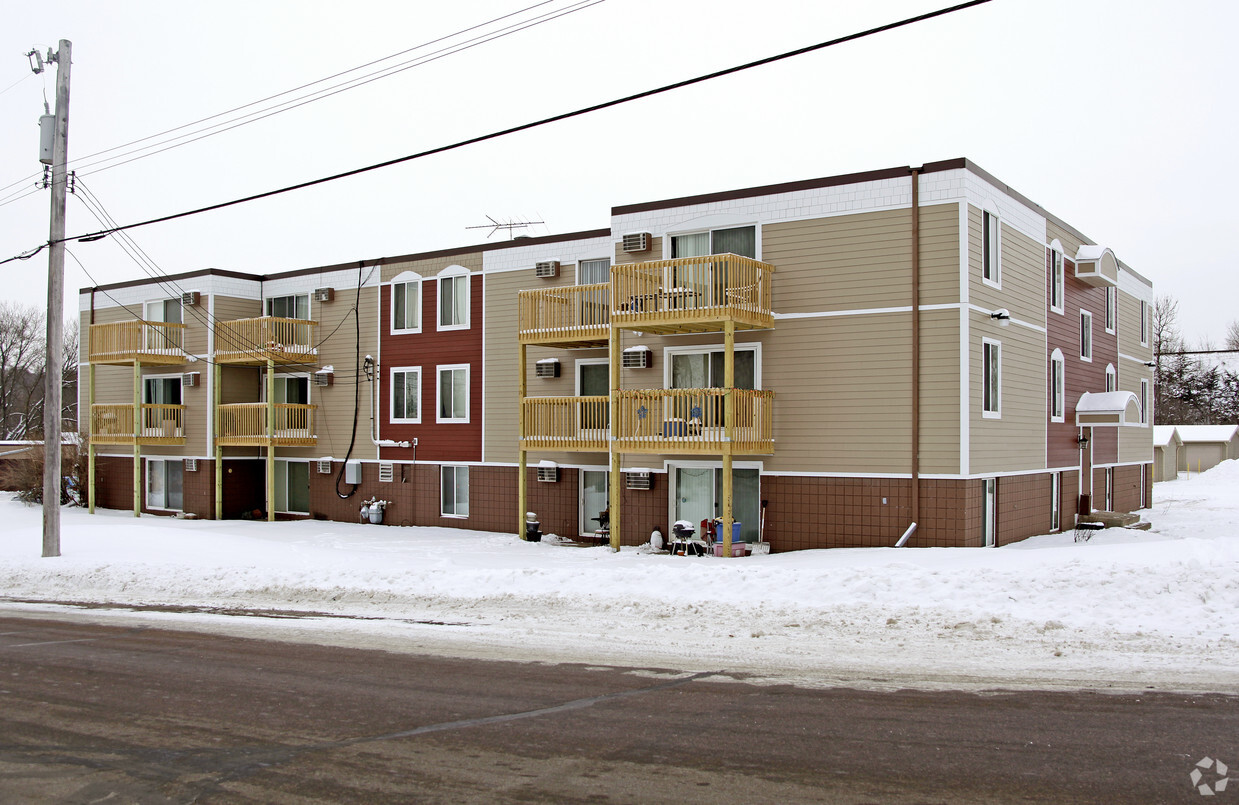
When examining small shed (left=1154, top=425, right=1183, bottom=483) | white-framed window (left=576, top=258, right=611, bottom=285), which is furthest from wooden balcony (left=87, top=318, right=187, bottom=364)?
small shed (left=1154, top=425, right=1183, bottom=483)

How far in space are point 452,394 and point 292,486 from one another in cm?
730

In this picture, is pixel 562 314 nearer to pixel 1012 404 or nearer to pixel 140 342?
pixel 1012 404

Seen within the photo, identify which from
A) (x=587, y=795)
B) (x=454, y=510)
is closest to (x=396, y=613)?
(x=587, y=795)

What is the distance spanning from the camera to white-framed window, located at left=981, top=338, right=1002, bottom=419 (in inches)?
716

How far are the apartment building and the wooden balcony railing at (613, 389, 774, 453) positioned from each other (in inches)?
2.4

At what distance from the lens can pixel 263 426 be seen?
93.0 ft

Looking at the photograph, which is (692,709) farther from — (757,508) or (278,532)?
(278,532)

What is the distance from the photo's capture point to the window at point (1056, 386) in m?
22.1

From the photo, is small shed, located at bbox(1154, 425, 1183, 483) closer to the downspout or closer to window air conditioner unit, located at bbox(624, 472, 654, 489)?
the downspout

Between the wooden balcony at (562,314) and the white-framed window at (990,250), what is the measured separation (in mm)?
8063

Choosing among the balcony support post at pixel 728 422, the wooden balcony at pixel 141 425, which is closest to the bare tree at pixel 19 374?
the wooden balcony at pixel 141 425

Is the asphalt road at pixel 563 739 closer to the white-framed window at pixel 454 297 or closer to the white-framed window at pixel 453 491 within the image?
the white-framed window at pixel 453 491

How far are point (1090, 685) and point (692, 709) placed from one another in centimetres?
382

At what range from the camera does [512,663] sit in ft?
33.0
